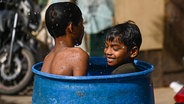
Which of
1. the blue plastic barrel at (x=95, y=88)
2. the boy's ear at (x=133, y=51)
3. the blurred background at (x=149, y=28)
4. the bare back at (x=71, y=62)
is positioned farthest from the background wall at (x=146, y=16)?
the blue plastic barrel at (x=95, y=88)

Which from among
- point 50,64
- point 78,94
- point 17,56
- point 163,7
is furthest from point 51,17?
point 163,7

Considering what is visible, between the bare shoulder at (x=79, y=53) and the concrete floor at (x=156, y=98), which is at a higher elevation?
the bare shoulder at (x=79, y=53)

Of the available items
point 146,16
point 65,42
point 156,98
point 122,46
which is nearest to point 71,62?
point 65,42

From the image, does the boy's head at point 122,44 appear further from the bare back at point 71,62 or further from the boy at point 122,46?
the bare back at point 71,62

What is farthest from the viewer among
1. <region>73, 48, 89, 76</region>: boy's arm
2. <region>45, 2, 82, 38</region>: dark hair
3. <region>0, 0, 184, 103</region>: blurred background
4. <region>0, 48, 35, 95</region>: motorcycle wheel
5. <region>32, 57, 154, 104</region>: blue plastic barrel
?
<region>0, 0, 184, 103</region>: blurred background

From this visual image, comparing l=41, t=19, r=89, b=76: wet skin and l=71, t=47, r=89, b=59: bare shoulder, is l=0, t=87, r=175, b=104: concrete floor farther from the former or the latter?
l=71, t=47, r=89, b=59: bare shoulder

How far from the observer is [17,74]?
6.04 m

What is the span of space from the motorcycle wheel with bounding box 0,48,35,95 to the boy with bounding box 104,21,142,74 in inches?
121

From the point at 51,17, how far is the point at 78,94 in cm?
61

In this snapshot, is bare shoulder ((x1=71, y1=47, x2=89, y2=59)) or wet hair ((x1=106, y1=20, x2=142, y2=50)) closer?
bare shoulder ((x1=71, y1=47, x2=89, y2=59))

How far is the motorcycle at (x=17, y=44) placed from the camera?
5.98 m

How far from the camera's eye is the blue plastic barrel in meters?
2.59

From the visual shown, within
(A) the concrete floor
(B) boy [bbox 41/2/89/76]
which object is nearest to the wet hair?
(B) boy [bbox 41/2/89/76]

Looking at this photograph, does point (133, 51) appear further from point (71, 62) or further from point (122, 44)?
point (71, 62)
